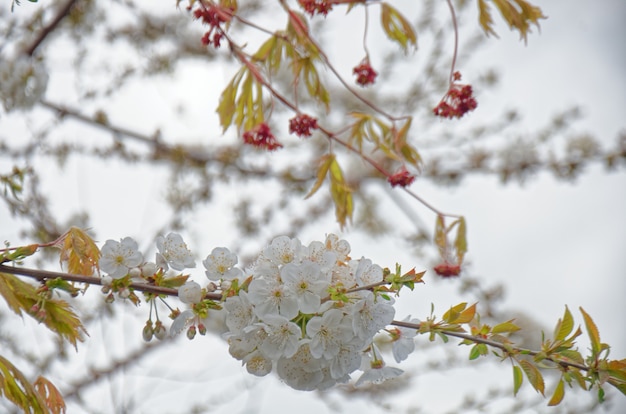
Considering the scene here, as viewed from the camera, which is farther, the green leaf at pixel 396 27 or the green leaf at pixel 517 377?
the green leaf at pixel 396 27

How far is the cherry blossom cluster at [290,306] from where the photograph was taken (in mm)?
649

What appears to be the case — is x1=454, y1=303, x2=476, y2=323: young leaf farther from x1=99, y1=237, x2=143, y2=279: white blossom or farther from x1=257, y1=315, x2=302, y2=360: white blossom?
x1=99, y1=237, x2=143, y2=279: white blossom

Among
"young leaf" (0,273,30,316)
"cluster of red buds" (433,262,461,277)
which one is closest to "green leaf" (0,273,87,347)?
"young leaf" (0,273,30,316)

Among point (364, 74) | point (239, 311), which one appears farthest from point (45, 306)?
point (364, 74)

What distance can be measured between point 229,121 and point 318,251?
2.11 feet

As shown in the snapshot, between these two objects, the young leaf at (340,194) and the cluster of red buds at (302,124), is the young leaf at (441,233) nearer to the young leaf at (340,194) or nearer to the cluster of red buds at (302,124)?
the young leaf at (340,194)

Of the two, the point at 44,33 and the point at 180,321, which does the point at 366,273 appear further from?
the point at 44,33

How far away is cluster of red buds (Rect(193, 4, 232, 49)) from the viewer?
1.04 metres

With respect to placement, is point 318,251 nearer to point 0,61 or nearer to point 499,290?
point 0,61

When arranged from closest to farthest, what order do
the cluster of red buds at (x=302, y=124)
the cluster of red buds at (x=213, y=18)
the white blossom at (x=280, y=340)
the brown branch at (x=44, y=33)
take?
the white blossom at (x=280, y=340) < the cluster of red buds at (x=213, y=18) < the cluster of red buds at (x=302, y=124) < the brown branch at (x=44, y=33)

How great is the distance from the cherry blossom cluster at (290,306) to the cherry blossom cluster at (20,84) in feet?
2.70

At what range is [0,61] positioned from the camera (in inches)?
55.3

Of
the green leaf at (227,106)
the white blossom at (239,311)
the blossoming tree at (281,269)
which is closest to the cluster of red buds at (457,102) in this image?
the blossoming tree at (281,269)

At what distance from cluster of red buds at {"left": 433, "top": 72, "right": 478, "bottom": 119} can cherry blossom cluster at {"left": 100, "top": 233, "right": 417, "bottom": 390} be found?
1.91 ft
